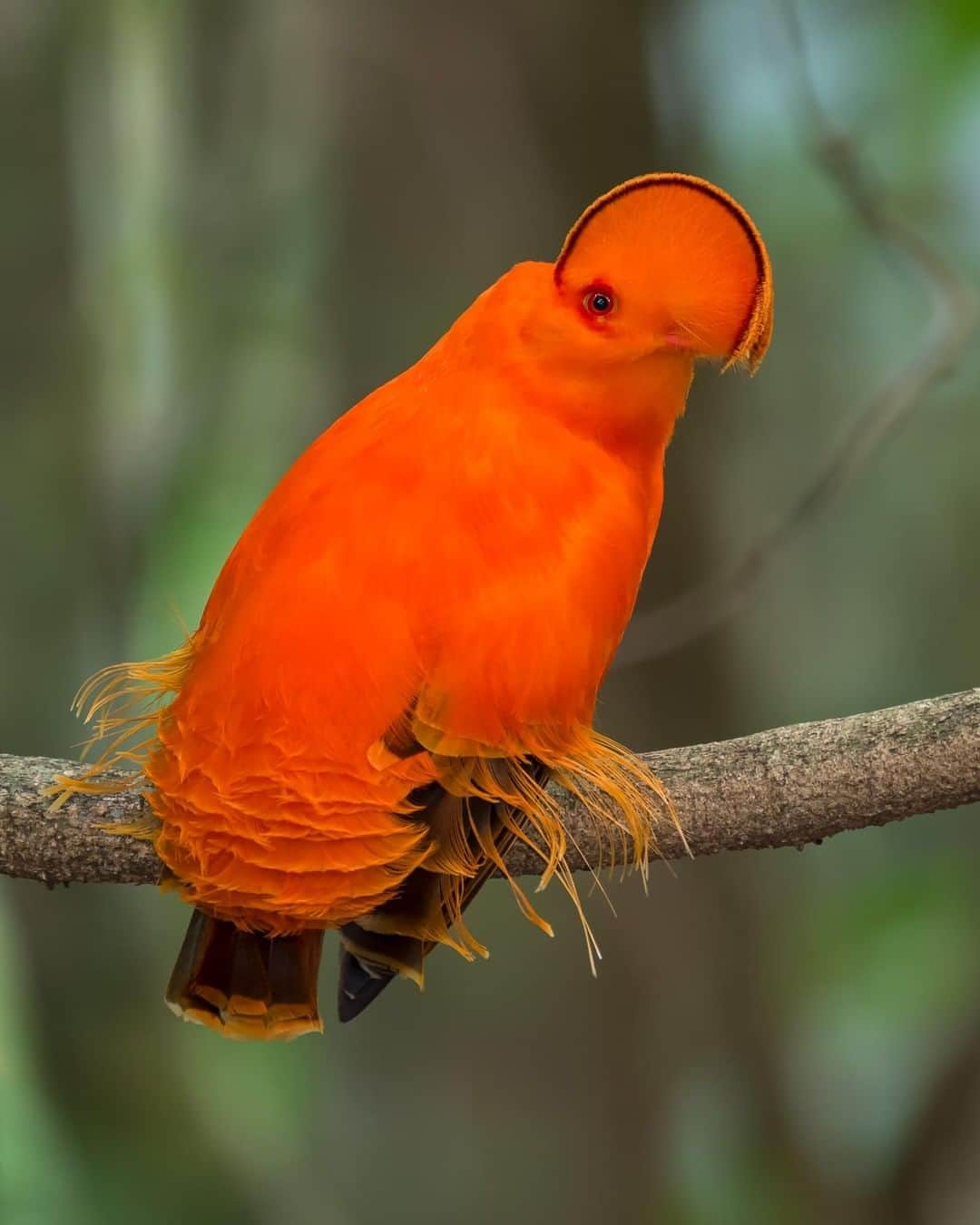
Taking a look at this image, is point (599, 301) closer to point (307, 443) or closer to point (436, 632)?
point (436, 632)

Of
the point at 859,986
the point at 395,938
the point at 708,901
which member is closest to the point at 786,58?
the point at 708,901

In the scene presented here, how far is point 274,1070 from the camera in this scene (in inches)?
104

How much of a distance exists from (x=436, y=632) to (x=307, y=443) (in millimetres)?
1393

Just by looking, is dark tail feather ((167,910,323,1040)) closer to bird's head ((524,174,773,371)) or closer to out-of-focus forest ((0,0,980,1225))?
bird's head ((524,174,773,371))

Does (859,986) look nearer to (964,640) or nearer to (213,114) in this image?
(964,640)

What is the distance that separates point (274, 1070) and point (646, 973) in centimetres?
78

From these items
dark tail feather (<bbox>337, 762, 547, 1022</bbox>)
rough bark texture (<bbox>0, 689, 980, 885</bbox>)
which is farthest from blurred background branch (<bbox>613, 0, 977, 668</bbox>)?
dark tail feather (<bbox>337, 762, 547, 1022</bbox>)

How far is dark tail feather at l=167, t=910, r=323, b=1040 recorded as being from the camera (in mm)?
1252

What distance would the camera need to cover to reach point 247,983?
1.25 meters

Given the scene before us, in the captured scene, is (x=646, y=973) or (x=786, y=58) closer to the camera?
(x=646, y=973)

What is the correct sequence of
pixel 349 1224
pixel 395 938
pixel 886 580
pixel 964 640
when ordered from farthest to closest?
pixel 886 580 < pixel 964 640 < pixel 349 1224 < pixel 395 938

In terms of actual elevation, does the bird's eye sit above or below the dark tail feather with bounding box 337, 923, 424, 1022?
above

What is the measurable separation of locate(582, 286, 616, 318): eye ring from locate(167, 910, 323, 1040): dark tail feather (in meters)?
0.57

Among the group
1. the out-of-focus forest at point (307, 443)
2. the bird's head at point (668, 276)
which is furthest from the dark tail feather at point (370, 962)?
the out-of-focus forest at point (307, 443)
